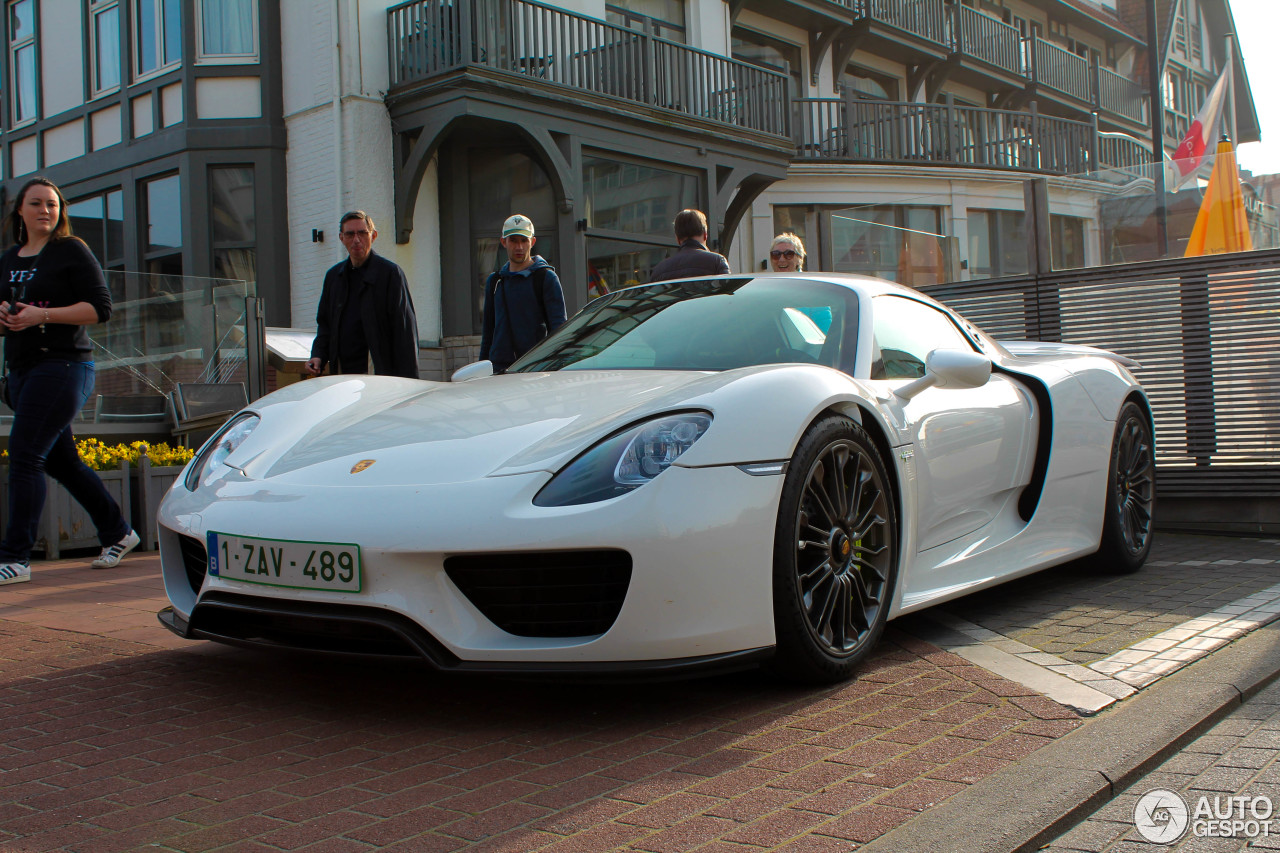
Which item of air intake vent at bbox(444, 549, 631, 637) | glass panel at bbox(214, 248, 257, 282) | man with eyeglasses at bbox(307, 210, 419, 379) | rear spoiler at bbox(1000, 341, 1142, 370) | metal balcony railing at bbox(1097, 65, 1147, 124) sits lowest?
air intake vent at bbox(444, 549, 631, 637)

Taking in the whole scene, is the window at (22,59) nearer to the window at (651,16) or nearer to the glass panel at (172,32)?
the glass panel at (172,32)

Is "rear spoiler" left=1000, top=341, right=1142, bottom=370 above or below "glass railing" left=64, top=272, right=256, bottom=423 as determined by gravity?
below

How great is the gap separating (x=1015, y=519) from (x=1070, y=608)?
390 mm

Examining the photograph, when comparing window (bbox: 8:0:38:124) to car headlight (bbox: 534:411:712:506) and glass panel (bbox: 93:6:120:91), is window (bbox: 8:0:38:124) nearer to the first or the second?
glass panel (bbox: 93:6:120:91)

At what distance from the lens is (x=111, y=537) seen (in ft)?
18.7

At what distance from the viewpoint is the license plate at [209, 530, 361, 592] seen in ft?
9.12

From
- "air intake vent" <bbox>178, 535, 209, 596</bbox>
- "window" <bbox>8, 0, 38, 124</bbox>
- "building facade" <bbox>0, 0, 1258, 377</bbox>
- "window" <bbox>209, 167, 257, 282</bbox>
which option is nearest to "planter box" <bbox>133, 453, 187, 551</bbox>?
"air intake vent" <bbox>178, 535, 209, 596</bbox>

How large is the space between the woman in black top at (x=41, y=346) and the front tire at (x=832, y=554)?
3.73 metres

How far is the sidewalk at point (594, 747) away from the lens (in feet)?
7.13

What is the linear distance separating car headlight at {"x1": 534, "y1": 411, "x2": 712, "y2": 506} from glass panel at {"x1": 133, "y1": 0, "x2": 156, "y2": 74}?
13699 millimetres

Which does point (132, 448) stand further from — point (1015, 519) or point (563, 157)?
point (563, 157)

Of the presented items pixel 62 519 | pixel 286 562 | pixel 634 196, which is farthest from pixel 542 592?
pixel 634 196

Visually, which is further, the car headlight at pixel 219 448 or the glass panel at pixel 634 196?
the glass panel at pixel 634 196

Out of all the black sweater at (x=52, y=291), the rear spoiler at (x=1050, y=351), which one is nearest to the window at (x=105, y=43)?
the black sweater at (x=52, y=291)
